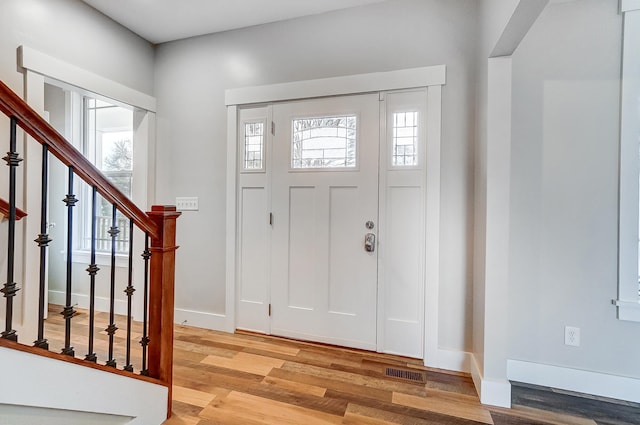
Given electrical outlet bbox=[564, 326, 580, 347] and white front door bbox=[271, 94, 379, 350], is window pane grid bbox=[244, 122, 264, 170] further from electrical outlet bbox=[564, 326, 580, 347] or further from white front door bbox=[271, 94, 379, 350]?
electrical outlet bbox=[564, 326, 580, 347]

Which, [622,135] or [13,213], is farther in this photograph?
[622,135]

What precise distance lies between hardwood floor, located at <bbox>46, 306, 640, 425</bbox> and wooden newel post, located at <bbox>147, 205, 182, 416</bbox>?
0.33 meters

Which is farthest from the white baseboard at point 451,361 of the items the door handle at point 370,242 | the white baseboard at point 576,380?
the door handle at point 370,242

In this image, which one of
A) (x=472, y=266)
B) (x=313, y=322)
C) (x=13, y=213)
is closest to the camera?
(x=13, y=213)

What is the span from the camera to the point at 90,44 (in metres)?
2.47

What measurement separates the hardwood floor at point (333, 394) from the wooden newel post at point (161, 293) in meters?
0.33

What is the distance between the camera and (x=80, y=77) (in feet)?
7.77

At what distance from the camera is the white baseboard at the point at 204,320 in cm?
277

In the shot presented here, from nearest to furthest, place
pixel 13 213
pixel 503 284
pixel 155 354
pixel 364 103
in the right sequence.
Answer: pixel 13 213 < pixel 155 354 < pixel 503 284 < pixel 364 103

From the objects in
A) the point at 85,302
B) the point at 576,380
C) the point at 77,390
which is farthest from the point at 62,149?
the point at 576,380

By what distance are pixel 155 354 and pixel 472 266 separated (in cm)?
207

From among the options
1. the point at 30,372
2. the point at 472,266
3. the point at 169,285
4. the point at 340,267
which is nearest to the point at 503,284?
the point at 472,266

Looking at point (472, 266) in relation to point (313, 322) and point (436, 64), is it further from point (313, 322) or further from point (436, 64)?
point (436, 64)

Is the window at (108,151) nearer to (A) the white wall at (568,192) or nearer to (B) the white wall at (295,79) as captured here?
(B) the white wall at (295,79)
